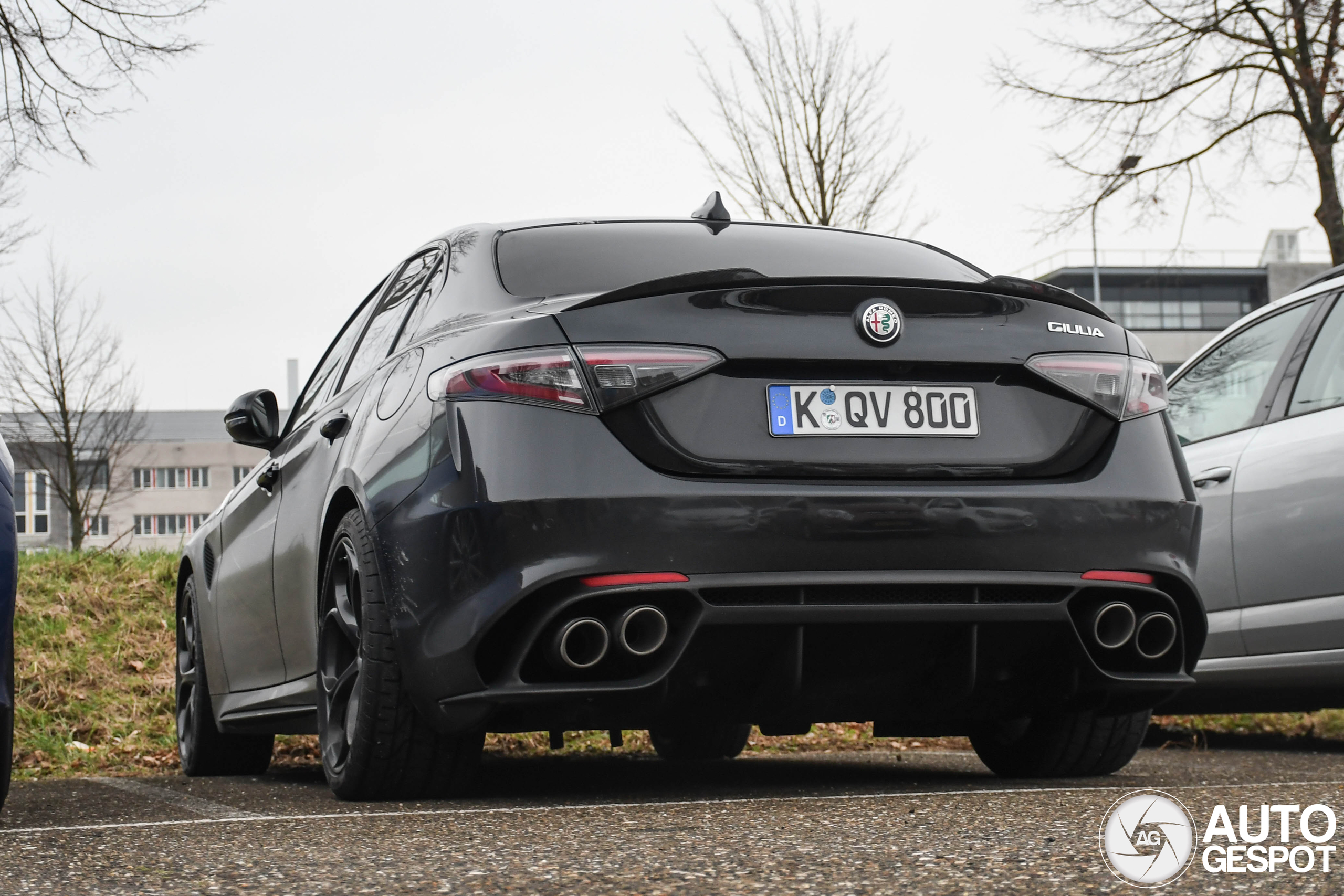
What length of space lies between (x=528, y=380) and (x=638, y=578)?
0.50 m

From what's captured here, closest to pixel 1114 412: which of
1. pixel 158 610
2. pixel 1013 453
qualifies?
→ pixel 1013 453

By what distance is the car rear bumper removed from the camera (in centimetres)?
345

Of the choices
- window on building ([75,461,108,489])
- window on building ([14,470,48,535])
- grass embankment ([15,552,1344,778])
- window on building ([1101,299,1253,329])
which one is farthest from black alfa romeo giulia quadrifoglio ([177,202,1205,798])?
window on building ([1101,299,1253,329])

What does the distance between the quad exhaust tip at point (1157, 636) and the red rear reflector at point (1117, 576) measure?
11cm

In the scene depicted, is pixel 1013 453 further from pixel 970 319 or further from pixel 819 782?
pixel 819 782

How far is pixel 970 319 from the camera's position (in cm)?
374

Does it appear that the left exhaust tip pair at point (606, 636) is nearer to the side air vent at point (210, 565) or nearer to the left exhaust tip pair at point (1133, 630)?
the left exhaust tip pair at point (1133, 630)

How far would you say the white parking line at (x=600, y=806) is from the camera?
140 inches

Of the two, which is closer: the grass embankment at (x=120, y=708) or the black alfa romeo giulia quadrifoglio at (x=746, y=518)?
the black alfa romeo giulia quadrifoglio at (x=746, y=518)

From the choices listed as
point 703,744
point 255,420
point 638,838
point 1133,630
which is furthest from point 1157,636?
point 255,420

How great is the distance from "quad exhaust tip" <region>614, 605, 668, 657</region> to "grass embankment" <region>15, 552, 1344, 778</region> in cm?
351

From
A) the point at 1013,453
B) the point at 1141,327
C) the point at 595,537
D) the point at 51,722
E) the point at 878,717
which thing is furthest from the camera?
the point at 1141,327

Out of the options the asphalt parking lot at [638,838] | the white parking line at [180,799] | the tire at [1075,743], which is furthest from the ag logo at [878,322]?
the white parking line at [180,799]

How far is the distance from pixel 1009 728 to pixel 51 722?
17.0ft
